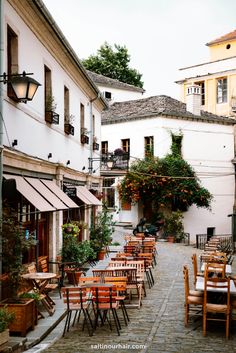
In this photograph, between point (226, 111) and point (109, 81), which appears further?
point (109, 81)

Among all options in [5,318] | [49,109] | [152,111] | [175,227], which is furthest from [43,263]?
[152,111]

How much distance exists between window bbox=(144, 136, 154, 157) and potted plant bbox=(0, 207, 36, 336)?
23155mm

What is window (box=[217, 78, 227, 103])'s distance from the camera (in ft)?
122

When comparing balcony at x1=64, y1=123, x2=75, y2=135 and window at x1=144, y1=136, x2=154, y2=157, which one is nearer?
balcony at x1=64, y1=123, x2=75, y2=135

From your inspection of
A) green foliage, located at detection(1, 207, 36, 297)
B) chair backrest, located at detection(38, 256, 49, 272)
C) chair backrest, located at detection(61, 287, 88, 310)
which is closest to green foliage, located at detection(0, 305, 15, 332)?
green foliage, located at detection(1, 207, 36, 297)

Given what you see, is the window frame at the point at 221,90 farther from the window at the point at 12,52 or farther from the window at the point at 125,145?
the window at the point at 12,52

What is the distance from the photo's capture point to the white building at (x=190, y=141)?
32188 millimetres

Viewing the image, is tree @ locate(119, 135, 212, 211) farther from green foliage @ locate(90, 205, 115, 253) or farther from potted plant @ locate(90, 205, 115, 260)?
green foliage @ locate(90, 205, 115, 253)

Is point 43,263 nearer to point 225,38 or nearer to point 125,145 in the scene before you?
point 125,145

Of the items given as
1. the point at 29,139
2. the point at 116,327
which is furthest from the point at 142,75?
the point at 116,327

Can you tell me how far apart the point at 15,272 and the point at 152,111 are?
2467 centimetres

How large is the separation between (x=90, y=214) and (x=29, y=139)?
10.1 m

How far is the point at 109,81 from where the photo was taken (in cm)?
4203

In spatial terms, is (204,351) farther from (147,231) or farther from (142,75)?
(142,75)
